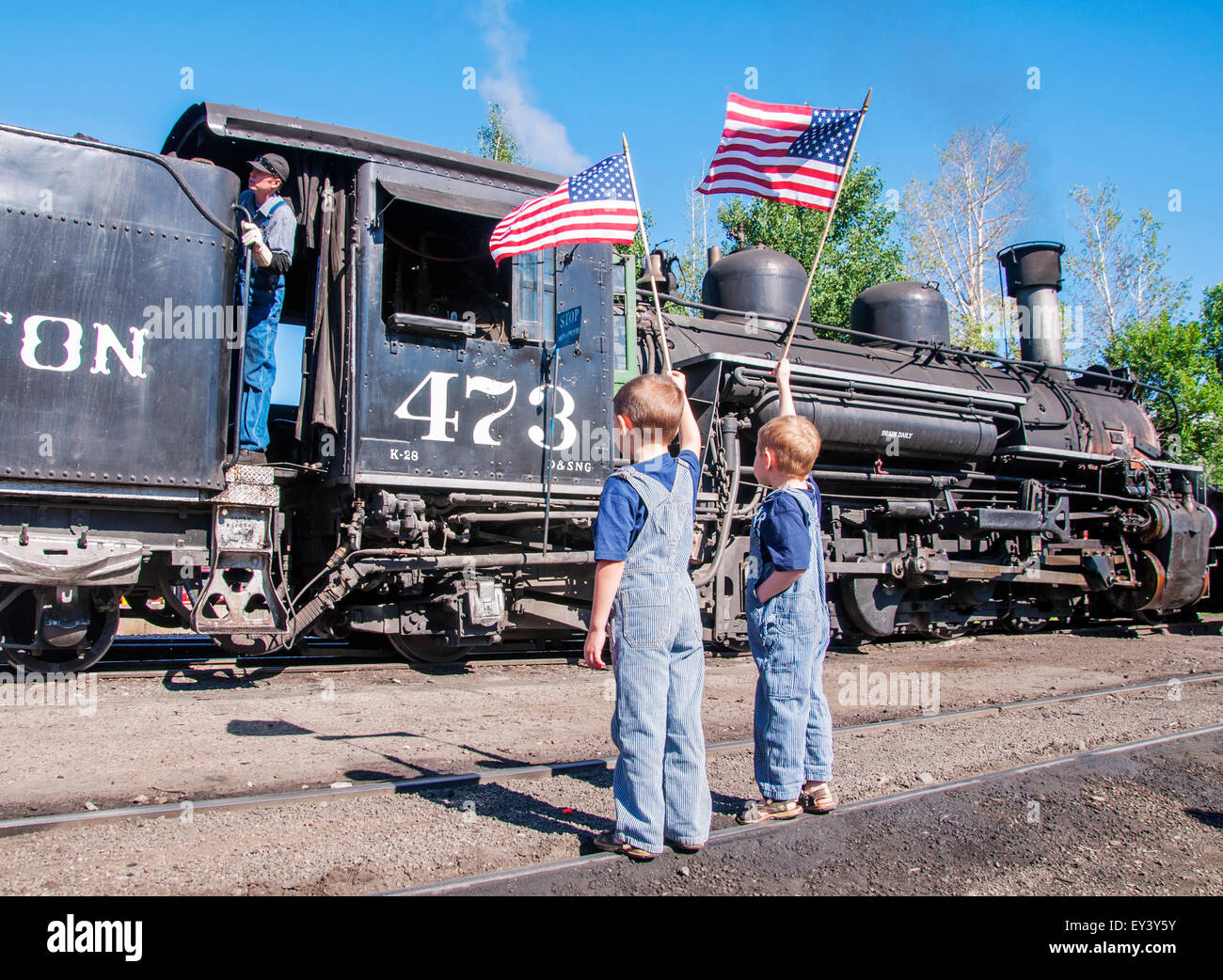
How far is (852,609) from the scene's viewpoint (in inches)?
310

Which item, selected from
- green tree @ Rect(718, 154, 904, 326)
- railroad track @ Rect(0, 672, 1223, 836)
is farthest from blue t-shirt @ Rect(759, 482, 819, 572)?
green tree @ Rect(718, 154, 904, 326)

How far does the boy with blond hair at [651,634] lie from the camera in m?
2.65

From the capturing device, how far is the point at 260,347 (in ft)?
17.0

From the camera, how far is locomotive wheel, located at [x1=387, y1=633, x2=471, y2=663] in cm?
614

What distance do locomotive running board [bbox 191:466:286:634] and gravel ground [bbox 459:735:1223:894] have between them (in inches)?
112

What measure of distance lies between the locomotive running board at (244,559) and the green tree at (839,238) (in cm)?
2012

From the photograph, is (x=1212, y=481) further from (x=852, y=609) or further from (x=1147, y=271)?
(x=852, y=609)

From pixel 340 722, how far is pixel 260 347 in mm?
2273

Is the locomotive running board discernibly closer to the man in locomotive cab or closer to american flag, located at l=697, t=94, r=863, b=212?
the man in locomotive cab

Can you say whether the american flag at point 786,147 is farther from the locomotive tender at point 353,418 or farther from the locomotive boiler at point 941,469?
the locomotive boiler at point 941,469

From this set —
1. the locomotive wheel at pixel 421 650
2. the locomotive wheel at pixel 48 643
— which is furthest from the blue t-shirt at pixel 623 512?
the locomotive wheel at pixel 421 650

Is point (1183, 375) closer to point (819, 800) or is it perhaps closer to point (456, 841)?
point (819, 800)

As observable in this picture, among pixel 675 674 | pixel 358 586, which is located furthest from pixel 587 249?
pixel 675 674

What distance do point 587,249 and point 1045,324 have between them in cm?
833
